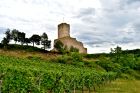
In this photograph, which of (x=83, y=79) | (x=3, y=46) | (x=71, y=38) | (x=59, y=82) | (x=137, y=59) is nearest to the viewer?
(x=59, y=82)

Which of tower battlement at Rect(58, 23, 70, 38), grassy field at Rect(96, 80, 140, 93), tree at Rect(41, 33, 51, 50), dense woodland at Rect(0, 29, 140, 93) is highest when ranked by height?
tower battlement at Rect(58, 23, 70, 38)

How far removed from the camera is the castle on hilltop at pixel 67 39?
12838 cm

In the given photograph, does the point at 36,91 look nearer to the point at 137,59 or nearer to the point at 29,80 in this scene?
the point at 29,80

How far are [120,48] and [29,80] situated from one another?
281ft

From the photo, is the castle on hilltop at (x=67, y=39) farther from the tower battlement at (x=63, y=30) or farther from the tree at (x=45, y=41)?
the tree at (x=45, y=41)

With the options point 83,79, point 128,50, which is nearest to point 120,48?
point 128,50

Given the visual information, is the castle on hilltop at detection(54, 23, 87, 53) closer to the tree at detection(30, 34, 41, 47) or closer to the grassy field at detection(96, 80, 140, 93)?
the tree at detection(30, 34, 41, 47)

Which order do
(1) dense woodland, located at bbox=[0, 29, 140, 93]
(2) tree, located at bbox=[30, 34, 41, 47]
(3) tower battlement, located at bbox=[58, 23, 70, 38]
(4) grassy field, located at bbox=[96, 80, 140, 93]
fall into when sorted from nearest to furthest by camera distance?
(1) dense woodland, located at bbox=[0, 29, 140, 93] → (4) grassy field, located at bbox=[96, 80, 140, 93] → (2) tree, located at bbox=[30, 34, 41, 47] → (3) tower battlement, located at bbox=[58, 23, 70, 38]

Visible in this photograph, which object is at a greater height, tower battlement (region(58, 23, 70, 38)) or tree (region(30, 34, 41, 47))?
tower battlement (region(58, 23, 70, 38))

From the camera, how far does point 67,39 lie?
424 feet

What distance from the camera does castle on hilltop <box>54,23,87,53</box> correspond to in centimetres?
12838

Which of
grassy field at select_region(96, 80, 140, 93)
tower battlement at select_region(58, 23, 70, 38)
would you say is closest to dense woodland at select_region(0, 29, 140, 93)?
grassy field at select_region(96, 80, 140, 93)

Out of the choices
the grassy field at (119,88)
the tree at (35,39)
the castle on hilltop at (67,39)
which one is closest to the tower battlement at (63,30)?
the castle on hilltop at (67,39)

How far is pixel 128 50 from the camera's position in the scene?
115875mm
